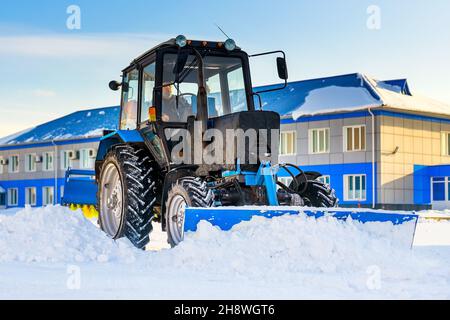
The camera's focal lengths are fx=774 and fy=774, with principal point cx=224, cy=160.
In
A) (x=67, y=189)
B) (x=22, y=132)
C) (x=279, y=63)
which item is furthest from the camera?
(x=22, y=132)

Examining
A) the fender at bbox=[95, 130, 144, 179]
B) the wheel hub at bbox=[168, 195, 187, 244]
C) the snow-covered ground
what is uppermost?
the fender at bbox=[95, 130, 144, 179]

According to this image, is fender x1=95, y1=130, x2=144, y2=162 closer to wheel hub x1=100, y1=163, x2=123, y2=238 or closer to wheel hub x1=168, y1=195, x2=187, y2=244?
wheel hub x1=100, y1=163, x2=123, y2=238

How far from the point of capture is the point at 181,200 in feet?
30.3

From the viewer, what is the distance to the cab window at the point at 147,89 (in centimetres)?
1082

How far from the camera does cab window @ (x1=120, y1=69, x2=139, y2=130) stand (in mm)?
11531

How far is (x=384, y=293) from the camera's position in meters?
6.58

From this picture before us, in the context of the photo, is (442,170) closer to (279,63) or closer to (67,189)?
(67,189)

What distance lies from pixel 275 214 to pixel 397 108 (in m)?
25.5

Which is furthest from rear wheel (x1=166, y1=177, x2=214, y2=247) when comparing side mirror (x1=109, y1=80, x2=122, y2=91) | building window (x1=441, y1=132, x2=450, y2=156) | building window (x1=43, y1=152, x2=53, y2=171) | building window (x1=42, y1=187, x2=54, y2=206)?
building window (x1=42, y1=187, x2=54, y2=206)

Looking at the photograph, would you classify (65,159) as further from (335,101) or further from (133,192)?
(133,192)

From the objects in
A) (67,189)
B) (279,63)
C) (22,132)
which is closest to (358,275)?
(279,63)

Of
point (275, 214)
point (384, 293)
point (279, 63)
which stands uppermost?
point (279, 63)

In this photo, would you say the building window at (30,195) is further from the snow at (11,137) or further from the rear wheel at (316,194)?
the rear wheel at (316,194)

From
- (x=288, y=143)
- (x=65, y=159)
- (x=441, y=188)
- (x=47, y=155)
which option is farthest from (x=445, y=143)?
(x=47, y=155)
